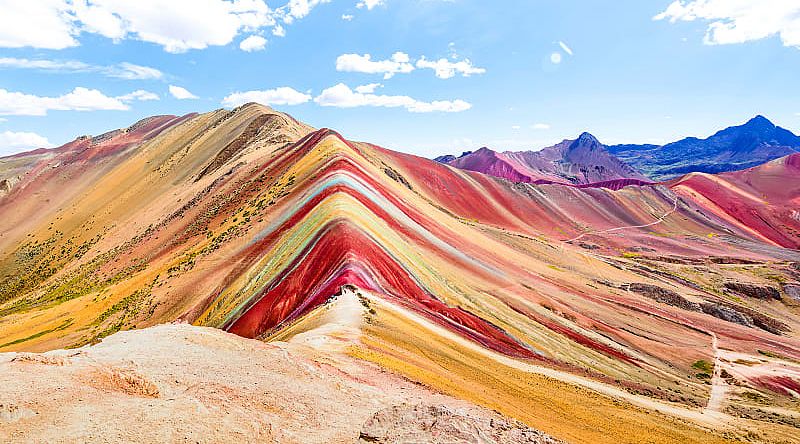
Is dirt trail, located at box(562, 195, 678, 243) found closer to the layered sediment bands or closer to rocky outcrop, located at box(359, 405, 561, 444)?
the layered sediment bands

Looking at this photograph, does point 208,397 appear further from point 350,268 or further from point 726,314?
point 726,314

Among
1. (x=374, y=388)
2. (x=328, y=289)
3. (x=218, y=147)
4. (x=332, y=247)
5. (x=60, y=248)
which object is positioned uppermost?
(x=218, y=147)

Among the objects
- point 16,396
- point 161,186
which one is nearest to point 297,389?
point 16,396

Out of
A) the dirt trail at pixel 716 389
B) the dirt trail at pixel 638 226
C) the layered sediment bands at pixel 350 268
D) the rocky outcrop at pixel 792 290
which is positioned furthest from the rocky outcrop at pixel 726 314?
the dirt trail at pixel 638 226

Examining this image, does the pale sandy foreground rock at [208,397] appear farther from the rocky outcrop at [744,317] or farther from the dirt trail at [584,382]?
the rocky outcrop at [744,317]

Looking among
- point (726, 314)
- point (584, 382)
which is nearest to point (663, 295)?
point (726, 314)

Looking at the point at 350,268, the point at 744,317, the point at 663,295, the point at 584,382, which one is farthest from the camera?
the point at 663,295

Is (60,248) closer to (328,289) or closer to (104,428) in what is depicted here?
(328,289)
